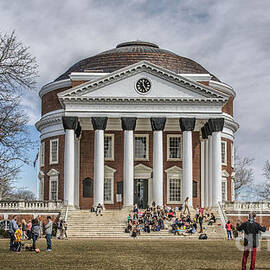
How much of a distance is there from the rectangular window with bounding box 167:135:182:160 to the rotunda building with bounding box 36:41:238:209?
0.11 m

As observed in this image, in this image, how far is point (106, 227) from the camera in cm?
4969

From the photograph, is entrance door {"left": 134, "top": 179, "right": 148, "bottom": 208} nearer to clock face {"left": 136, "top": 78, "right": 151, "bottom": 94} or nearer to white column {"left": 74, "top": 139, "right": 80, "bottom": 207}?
white column {"left": 74, "top": 139, "right": 80, "bottom": 207}

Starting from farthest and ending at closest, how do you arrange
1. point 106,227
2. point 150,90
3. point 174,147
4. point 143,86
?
point 174,147 < point 150,90 < point 143,86 < point 106,227

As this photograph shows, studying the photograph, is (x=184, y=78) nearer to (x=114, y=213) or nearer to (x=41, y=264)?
(x=114, y=213)

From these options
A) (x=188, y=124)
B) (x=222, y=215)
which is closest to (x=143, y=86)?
(x=188, y=124)

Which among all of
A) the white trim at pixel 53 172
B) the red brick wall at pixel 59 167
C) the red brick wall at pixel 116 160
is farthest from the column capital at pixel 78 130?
the white trim at pixel 53 172

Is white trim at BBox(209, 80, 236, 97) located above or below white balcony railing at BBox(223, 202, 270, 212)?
above

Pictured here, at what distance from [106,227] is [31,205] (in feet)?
29.3

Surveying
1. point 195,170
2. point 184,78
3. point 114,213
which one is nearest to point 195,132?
point 195,170

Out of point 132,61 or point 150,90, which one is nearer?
point 150,90

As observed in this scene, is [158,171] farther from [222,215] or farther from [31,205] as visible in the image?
[31,205]

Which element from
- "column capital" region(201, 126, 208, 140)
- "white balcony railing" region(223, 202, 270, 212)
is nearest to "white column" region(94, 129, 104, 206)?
"column capital" region(201, 126, 208, 140)

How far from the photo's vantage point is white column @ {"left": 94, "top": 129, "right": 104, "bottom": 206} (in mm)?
56375

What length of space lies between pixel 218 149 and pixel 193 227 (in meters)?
11.2
